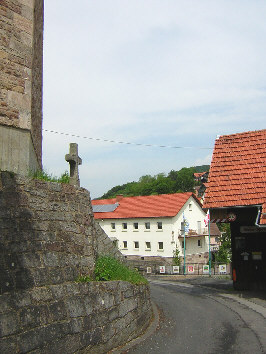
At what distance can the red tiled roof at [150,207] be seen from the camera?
158ft

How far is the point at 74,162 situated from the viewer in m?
9.30

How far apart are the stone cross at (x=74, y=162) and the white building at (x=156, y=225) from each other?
37.0m

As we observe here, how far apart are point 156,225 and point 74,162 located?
39.2m

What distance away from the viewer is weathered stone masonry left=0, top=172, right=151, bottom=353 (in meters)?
5.96

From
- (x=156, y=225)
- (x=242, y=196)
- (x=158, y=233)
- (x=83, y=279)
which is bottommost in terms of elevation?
(x=83, y=279)

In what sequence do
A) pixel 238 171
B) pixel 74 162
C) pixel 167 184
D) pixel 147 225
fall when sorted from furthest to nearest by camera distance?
pixel 167 184 < pixel 147 225 < pixel 238 171 < pixel 74 162

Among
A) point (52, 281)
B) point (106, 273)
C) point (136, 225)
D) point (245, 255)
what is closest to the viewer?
point (52, 281)

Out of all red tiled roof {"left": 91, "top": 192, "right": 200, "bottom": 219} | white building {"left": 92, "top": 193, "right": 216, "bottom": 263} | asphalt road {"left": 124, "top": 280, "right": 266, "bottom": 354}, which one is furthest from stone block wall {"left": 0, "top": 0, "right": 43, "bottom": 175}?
red tiled roof {"left": 91, "top": 192, "right": 200, "bottom": 219}

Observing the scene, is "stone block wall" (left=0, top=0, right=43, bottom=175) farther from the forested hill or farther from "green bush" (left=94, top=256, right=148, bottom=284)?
the forested hill

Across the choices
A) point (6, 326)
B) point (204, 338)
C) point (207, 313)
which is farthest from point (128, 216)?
point (6, 326)

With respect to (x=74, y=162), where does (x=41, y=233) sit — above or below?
below

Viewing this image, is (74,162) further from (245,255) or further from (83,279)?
(245,255)

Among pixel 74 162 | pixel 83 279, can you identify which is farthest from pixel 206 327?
pixel 74 162

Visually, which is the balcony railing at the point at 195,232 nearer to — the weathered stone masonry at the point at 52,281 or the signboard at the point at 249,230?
the signboard at the point at 249,230
